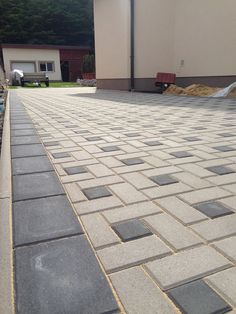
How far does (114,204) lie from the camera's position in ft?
7.80

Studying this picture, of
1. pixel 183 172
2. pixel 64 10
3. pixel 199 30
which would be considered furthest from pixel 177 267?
pixel 64 10

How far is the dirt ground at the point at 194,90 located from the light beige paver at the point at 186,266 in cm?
1012

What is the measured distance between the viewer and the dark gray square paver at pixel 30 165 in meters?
3.08

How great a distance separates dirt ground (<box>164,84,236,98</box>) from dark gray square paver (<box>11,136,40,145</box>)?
8425 mm

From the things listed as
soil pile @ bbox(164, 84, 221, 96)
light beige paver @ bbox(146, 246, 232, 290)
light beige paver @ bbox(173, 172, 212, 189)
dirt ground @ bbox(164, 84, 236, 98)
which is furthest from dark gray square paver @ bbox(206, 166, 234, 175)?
soil pile @ bbox(164, 84, 221, 96)

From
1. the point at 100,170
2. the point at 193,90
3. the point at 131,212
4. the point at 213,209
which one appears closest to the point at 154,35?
the point at 193,90

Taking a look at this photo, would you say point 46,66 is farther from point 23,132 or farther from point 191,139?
point 191,139

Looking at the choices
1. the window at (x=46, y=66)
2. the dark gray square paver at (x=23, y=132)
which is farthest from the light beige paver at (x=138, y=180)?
the window at (x=46, y=66)

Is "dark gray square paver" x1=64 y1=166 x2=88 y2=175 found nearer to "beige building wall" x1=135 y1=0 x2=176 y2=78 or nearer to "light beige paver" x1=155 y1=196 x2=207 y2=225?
"light beige paver" x1=155 y1=196 x2=207 y2=225

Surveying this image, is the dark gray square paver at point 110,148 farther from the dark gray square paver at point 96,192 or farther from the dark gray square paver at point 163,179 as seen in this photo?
the dark gray square paver at point 96,192

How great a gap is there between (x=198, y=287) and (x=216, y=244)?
430 millimetres

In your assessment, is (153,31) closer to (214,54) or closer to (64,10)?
(214,54)

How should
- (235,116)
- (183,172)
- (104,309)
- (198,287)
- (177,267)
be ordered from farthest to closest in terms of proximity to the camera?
1. (235,116)
2. (183,172)
3. (177,267)
4. (198,287)
5. (104,309)

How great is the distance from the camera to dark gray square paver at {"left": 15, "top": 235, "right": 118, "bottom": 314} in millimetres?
1368
